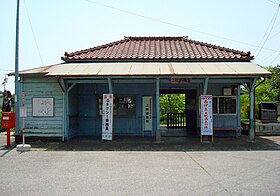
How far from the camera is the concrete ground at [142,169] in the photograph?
556cm

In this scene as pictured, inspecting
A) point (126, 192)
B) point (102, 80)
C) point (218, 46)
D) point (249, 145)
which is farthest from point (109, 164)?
point (218, 46)

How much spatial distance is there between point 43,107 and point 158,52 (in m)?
6.12

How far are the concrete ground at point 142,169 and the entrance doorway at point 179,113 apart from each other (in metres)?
4.95

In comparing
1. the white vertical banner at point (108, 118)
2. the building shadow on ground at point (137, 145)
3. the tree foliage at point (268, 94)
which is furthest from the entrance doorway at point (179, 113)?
the tree foliage at point (268, 94)

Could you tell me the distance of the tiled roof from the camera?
13867 mm

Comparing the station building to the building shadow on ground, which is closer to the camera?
the building shadow on ground

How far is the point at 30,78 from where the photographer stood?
12766 millimetres

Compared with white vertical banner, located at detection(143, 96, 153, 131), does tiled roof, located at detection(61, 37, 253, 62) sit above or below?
above

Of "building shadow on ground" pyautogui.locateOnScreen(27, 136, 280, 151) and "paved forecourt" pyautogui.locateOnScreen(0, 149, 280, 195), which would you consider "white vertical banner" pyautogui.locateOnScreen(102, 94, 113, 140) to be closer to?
"building shadow on ground" pyautogui.locateOnScreen(27, 136, 280, 151)

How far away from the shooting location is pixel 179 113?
756 inches

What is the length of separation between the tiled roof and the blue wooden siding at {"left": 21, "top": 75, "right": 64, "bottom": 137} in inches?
82.0

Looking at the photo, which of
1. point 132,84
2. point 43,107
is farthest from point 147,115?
point 43,107

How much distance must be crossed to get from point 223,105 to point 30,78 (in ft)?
28.8

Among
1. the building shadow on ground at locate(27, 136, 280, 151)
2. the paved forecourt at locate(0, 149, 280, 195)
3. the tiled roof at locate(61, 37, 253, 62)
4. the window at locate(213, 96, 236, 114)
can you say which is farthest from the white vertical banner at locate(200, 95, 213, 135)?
the tiled roof at locate(61, 37, 253, 62)
